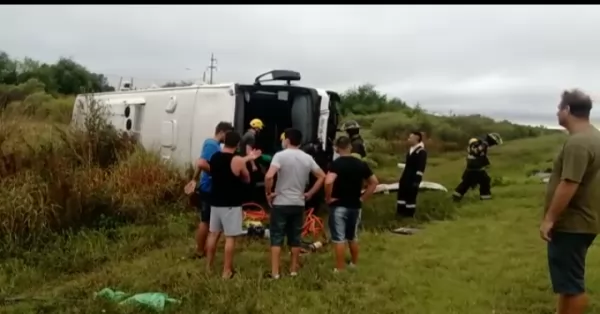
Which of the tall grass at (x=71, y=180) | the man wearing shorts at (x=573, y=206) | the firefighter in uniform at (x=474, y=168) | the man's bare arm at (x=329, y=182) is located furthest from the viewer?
the firefighter in uniform at (x=474, y=168)

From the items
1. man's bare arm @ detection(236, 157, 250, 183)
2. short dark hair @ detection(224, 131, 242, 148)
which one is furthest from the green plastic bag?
short dark hair @ detection(224, 131, 242, 148)

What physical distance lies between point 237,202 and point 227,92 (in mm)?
3458

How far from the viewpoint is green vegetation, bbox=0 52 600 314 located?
6141mm

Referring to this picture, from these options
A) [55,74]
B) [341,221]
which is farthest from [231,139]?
[55,74]

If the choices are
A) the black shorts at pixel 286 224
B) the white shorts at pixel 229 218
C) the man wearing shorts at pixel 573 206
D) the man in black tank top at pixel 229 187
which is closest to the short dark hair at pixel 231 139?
the man in black tank top at pixel 229 187

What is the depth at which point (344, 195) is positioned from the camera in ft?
23.6

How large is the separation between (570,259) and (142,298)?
136 inches

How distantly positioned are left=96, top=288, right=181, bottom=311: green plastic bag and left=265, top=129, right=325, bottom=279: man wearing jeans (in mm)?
1332

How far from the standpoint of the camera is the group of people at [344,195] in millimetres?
4703

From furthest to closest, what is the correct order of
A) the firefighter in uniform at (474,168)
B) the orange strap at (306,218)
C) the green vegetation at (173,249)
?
the firefighter in uniform at (474,168) → the orange strap at (306,218) → the green vegetation at (173,249)

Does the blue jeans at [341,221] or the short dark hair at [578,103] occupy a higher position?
the short dark hair at [578,103]

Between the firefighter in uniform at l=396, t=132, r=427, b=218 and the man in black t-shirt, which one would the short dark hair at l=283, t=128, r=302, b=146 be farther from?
the firefighter in uniform at l=396, t=132, r=427, b=218

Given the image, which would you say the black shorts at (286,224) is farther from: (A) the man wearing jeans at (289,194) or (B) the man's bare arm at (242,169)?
(B) the man's bare arm at (242,169)

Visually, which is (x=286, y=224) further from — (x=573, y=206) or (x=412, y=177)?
(x=412, y=177)
